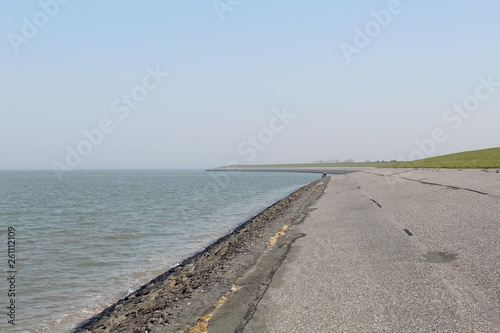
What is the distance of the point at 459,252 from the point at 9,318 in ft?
34.8

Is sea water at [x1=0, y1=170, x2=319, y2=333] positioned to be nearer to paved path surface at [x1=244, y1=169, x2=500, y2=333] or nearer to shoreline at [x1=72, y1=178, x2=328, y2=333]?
shoreline at [x1=72, y1=178, x2=328, y2=333]

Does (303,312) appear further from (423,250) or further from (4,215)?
(4,215)

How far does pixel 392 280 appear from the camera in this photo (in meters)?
7.97

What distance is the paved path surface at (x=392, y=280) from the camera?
19.8 ft

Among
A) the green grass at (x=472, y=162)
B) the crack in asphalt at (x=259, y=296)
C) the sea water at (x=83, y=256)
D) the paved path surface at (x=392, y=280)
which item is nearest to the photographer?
the paved path surface at (x=392, y=280)

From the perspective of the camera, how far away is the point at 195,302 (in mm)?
8156

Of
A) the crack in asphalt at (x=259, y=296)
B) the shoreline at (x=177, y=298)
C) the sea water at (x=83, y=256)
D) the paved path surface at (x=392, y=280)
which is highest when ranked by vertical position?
the paved path surface at (x=392, y=280)

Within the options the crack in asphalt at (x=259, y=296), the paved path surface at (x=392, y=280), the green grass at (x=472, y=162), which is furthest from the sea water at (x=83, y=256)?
the green grass at (x=472, y=162)

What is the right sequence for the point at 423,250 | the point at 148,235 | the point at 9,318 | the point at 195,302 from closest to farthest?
1. the point at 195,302
2. the point at 9,318
3. the point at 423,250
4. the point at 148,235

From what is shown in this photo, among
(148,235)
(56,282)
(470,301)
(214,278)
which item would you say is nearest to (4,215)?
(148,235)

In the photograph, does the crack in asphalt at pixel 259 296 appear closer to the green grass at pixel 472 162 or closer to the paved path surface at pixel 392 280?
the paved path surface at pixel 392 280

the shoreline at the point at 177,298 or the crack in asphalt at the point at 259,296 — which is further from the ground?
the crack in asphalt at the point at 259,296

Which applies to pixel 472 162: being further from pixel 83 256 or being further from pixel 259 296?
pixel 259 296

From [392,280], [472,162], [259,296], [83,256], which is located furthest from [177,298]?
[472,162]
